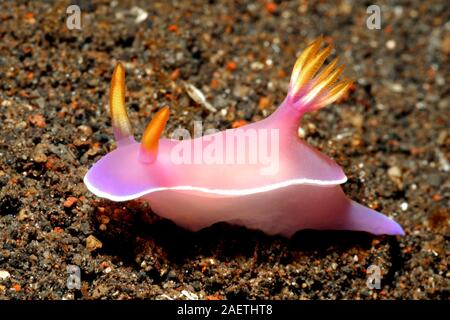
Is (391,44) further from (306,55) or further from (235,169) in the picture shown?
(235,169)

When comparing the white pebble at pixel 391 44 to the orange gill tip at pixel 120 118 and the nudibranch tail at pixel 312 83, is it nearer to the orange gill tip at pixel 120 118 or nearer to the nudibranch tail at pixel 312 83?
the nudibranch tail at pixel 312 83

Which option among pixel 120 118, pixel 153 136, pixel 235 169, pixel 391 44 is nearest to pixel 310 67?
pixel 235 169

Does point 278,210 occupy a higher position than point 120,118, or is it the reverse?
point 120,118

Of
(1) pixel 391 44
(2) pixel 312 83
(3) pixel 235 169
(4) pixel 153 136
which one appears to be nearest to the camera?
(4) pixel 153 136

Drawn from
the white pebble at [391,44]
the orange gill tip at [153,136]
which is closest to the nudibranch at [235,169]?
the orange gill tip at [153,136]

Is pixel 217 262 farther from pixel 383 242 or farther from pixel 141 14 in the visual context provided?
pixel 141 14

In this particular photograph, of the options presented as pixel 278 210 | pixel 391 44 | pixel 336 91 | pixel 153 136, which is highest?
pixel 391 44
